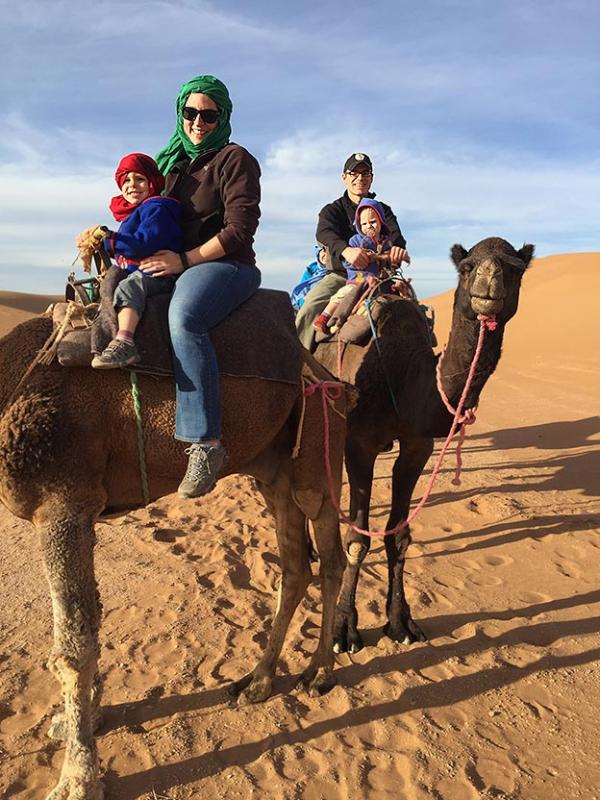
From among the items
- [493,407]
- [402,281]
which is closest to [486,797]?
[402,281]

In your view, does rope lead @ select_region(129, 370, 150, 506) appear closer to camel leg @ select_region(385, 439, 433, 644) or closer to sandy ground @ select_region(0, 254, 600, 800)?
sandy ground @ select_region(0, 254, 600, 800)

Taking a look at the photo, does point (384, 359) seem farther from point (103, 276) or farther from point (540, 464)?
point (540, 464)

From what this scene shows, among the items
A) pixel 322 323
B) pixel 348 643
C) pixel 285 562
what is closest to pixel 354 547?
pixel 348 643

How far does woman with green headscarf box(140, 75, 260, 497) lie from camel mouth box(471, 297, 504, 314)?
4.19 feet

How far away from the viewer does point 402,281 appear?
19.0ft

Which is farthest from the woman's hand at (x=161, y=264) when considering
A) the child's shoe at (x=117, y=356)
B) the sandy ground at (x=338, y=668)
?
the sandy ground at (x=338, y=668)

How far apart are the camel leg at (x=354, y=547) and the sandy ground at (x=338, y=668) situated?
17cm

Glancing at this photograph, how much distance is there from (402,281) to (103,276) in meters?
3.16

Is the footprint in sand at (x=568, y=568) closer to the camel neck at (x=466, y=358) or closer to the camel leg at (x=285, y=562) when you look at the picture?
→ the camel neck at (x=466, y=358)

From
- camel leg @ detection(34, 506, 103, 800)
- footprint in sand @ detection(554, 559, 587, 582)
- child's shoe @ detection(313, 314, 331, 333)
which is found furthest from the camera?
footprint in sand @ detection(554, 559, 587, 582)

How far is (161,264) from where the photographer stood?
10.7 feet

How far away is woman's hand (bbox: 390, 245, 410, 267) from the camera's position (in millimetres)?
5484

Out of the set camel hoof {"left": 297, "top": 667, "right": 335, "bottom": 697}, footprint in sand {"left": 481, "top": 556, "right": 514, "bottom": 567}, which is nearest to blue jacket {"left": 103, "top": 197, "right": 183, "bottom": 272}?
camel hoof {"left": 297, "top": 667, "right": 335, "bottom": 697}

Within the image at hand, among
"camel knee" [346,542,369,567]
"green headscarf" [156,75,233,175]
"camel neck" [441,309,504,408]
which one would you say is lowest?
"camel knee" [346,542,369,567]
